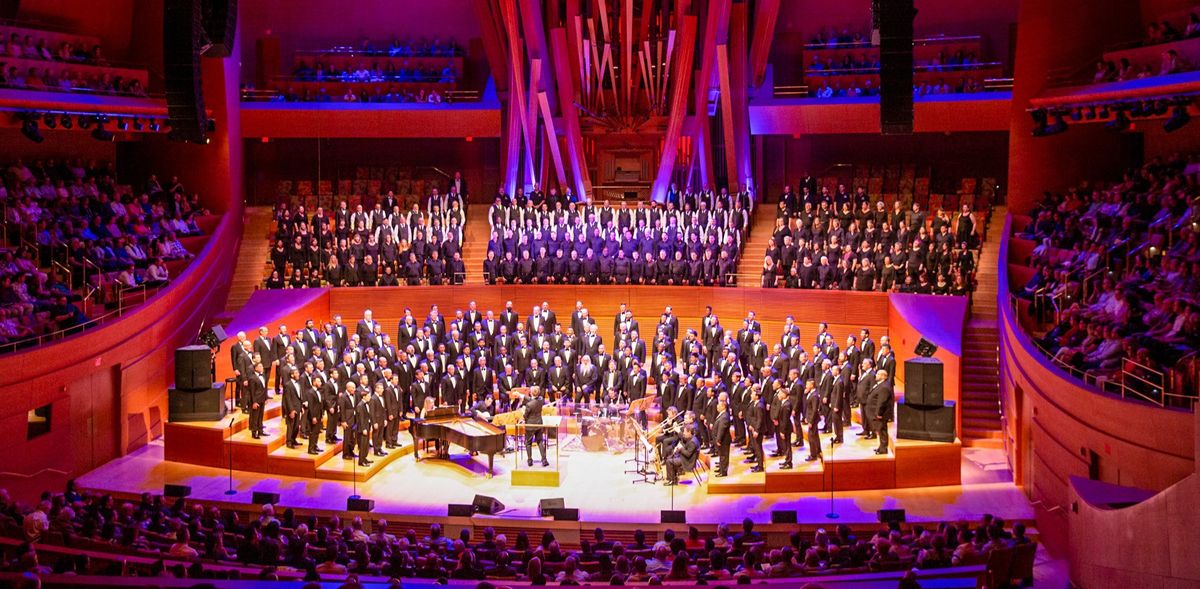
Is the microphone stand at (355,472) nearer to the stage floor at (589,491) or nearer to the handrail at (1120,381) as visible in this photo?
the stage floor at (589,491)

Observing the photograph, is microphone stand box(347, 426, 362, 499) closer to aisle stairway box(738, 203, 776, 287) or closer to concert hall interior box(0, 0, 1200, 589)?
concert hall interior box(0, 0, 1200, 589)

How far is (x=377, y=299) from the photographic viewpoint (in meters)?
19.0

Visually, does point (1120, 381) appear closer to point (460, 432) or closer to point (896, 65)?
point (896, 65)

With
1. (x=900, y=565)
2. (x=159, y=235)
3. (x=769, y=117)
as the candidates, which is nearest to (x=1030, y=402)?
(x=900, y=565)

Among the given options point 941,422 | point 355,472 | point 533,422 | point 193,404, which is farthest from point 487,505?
point 941,422

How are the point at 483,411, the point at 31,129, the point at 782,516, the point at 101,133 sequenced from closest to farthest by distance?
the point at 782,516 < the point at 483,411 < the point at 31,129 < the point at 101,133

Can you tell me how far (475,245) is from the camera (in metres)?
21.3

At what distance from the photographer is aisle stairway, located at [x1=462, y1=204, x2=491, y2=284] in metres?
20.5

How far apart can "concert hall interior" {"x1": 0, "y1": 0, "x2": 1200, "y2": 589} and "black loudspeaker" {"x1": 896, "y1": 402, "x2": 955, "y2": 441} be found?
3 cm

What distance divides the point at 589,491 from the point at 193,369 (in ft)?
18.1

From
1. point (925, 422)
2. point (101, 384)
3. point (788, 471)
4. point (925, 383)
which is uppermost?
point (925, 383)

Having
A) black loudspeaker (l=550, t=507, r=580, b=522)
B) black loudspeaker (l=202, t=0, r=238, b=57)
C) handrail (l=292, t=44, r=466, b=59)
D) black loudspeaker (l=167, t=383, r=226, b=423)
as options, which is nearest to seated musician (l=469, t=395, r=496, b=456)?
black loudspeaker (l=550, t=507, r=580, b=522)

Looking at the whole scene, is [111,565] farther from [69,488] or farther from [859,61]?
[859,61]

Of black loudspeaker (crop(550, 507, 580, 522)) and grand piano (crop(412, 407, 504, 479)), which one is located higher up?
grand piano (crop(412, 407, 504, 479))
